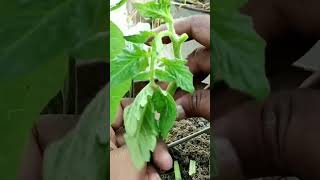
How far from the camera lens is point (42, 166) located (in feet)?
2.81

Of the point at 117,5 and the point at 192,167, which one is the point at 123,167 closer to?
the point at 192,167

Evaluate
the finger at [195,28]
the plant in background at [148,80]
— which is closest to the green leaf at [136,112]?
the plant in background at [148,80]

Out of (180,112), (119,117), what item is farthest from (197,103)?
(119,117)

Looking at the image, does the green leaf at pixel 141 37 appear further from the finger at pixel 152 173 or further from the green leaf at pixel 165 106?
the finger at pixel 152 173

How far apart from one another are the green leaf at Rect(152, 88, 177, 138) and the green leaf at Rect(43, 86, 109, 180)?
87 mm

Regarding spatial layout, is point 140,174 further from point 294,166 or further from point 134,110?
point 294,166

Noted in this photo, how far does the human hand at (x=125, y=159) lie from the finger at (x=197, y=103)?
77 millimetres

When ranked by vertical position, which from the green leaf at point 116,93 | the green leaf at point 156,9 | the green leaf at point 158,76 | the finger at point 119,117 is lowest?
the finger at point 119,117

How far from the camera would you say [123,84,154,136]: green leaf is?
0.86 metres

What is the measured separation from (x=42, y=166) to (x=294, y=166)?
44cm

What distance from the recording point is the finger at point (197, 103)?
88 centimetres

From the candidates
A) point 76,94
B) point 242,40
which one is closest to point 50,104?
point 76,94

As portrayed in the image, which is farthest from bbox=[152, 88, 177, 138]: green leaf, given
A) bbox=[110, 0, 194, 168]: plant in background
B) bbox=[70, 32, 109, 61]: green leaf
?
bbox=[70, 32, 109, 61]: green leaf

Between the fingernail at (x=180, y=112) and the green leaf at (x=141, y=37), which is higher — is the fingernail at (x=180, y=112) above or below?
below
